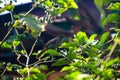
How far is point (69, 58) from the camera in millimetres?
1697

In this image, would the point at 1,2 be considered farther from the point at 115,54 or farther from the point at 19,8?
the point at 19,8

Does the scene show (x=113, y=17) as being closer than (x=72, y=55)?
Yes

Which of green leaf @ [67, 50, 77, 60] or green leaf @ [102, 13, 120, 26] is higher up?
green leaf @ [102, 13, 120, 26]

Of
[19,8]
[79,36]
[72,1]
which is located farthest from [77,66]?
[19,8]

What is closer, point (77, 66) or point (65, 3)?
point (77, 66)

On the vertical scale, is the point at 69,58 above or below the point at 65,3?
below

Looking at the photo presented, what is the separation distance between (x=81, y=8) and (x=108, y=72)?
4.25 feet

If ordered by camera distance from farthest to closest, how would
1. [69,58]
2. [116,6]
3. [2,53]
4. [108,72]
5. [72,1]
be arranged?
[2,53], [72,1], [69,58], [116,6], [108,72]

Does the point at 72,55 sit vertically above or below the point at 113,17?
below

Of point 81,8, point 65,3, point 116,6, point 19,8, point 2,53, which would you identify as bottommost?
point 2,53

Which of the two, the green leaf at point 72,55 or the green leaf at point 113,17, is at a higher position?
the green leaf at point 113,17

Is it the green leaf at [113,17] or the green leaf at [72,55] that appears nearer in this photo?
the green leaf at [113,17]

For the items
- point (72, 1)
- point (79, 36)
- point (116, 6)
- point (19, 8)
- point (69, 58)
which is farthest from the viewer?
point (19, 8)

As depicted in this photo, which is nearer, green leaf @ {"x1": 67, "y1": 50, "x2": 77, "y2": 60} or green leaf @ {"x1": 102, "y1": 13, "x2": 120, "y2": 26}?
green leaf @ {"x1": 102, "y1": 13, "x2": 120, "y2": 26}
